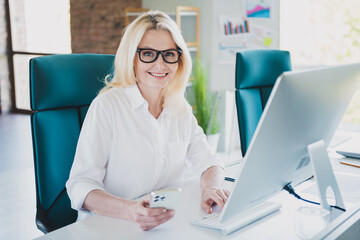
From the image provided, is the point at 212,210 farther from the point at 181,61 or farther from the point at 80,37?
the point at 80,37

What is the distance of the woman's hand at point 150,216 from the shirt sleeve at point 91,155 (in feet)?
0.90

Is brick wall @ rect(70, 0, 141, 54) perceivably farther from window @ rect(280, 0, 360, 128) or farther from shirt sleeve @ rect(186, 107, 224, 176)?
shirt sleeve @ rect(186, 107, 224, 176)

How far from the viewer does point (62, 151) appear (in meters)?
1.68

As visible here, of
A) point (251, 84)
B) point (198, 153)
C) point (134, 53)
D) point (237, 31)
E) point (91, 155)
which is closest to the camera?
point (91, 155)

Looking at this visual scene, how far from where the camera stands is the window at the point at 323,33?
4324 mm

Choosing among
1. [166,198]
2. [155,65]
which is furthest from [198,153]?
[166,198]

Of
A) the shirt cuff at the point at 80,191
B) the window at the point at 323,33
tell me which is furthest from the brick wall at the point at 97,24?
the shirt cuff at the point at 80,191

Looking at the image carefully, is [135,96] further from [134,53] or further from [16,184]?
[16,184]

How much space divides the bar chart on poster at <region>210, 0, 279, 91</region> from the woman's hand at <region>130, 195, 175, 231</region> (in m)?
2.88

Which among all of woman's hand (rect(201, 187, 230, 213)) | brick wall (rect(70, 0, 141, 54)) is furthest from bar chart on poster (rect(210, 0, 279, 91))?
woman's hand (rect(201, 187, 230, 213))

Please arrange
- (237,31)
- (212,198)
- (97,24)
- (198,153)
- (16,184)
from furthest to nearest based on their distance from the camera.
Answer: (97,24) → (237,31) → (16,184) → (198,153) → (212,198)

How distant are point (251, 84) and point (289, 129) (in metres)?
1.09

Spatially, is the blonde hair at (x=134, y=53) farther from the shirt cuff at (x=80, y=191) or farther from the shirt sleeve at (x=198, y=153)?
the shirt cuff at (x=80, y=191)

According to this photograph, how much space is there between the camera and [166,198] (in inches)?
45.6
